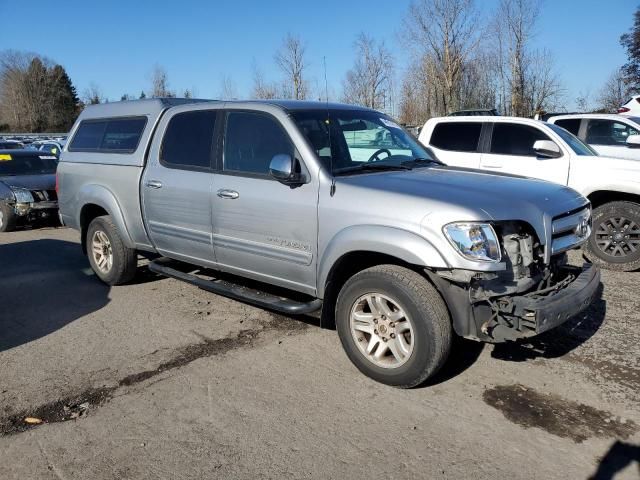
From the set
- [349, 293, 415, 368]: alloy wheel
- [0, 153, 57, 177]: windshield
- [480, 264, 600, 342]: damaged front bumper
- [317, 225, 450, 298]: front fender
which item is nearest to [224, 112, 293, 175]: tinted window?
[317, 225, 450, 298]: front fender

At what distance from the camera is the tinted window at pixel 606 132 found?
367 inches

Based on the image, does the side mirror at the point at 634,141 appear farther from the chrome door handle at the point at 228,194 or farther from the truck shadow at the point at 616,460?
the chrome door handle at the point at 228,194

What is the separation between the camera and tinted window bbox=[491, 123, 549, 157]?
24.9ft

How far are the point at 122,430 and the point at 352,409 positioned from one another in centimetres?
140

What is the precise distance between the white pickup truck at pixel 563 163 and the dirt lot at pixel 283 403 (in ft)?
5.28

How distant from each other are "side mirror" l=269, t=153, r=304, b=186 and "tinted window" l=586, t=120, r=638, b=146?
732cm

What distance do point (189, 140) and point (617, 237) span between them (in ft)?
17.1

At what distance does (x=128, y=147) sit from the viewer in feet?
18.6

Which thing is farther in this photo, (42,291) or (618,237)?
(618,237)

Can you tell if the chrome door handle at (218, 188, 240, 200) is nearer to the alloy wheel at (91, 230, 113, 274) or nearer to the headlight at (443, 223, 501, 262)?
the headlight at (443, 223, 501, 262)

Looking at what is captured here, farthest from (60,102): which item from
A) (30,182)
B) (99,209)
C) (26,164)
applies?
(99,209)

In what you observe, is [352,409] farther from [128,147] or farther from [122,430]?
[128,147]

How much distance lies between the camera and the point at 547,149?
7.00 meters

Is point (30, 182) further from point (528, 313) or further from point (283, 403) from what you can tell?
point (528, 313)
